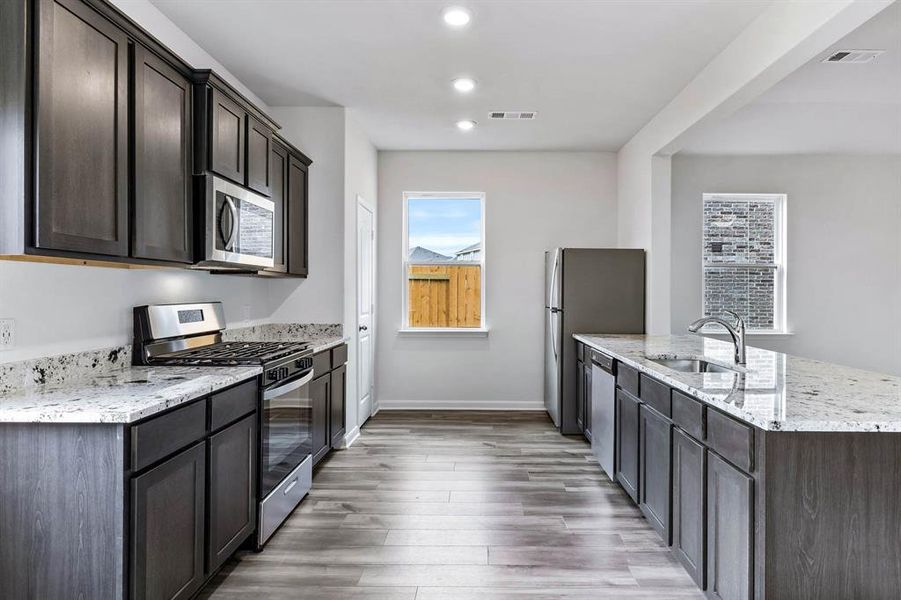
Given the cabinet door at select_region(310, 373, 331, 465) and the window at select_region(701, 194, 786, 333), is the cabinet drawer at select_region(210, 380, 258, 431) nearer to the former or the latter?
the cabinet door at select_region(310, 373, 331, 465)

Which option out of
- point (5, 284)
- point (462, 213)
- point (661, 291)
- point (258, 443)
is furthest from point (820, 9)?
point (462, 213)

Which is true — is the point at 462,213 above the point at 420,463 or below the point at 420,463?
above

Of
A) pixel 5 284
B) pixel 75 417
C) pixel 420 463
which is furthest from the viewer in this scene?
pixel 420 463

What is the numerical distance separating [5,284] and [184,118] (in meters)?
1.07

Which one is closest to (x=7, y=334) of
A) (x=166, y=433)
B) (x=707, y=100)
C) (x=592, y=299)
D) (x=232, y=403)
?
(x=166, y=433)

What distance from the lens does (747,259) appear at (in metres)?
5.53

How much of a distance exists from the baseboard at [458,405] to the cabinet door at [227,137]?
323 centimetres

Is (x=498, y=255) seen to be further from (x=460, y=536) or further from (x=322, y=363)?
(x=460, y=536)

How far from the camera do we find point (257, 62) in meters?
3.42

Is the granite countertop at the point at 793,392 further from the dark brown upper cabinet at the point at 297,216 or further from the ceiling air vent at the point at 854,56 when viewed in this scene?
the dark brown upper cabinet at the point at 297,216

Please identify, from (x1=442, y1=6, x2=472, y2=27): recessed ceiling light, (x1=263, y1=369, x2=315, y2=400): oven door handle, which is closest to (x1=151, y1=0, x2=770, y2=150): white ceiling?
(x1=442, y1=6, x2=472, y2=27): recessed ceiling light

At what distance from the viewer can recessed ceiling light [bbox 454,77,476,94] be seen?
12.0ft

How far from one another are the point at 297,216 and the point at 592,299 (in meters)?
2.58

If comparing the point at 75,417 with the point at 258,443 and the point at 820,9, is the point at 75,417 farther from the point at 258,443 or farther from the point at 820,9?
the point at 820,9
